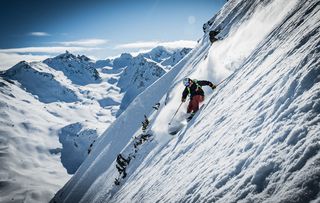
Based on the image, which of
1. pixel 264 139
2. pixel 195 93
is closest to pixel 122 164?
pixel 195 93

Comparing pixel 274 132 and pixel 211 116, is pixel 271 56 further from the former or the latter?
pixel 274 132

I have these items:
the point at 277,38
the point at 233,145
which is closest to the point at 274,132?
the point at 233,145

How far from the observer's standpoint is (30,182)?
176 metres

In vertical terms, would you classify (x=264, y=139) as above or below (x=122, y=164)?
above

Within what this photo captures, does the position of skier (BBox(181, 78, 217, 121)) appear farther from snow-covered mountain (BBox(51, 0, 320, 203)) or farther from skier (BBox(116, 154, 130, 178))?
skier (BBox(116, 154, 130, 178))

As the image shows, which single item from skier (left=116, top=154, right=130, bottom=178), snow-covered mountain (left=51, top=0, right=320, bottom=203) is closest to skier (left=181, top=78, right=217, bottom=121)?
snow-covered mountain (left=51, top=0, right=320, bottom=203)

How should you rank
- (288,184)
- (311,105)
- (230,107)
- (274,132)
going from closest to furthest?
(288,184) < (311,105) < (274,132) < (230,107)

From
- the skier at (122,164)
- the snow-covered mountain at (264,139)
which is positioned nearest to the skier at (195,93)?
the snow-covered mountain at (264,139)

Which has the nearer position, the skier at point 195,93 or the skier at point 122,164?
the skier at point 195,93

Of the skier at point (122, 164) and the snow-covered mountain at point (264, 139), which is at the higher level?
the snow-covered mountain at point (264, 139)

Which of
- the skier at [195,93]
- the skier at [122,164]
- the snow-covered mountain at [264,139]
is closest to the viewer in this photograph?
the snow-covered mountain at [264,139]

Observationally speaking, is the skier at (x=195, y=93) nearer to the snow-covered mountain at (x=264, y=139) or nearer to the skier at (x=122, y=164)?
the snow-covered mountain at (x=264, y=139)

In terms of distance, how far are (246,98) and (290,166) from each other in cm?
473

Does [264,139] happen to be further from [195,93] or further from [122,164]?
[122,164]
